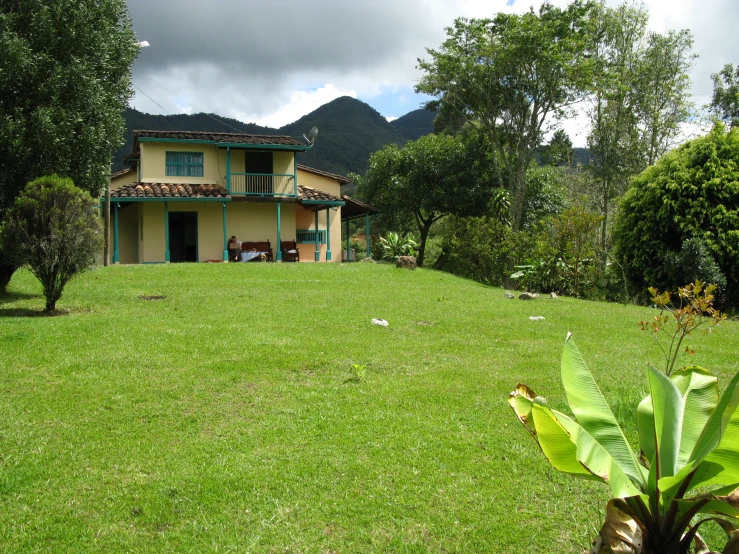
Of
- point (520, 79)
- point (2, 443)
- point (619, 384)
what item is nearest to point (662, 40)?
point (520, 79)

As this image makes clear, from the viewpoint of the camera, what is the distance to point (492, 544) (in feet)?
12.0

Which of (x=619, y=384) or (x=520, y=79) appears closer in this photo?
(x=619, y=384)

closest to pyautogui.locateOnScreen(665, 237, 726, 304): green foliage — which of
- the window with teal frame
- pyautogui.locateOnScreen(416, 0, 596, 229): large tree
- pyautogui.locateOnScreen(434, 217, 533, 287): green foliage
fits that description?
pyautogui.locateOnScreen(434, 217, 533, 287): green foliage

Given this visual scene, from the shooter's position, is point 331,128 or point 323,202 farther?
point 331,128

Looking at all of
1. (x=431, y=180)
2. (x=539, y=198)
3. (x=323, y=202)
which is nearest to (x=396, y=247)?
(x=323, y=202)

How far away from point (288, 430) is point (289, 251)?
1922 cm

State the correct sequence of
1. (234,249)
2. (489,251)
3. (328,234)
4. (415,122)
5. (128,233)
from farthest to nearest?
(415,122) → (128,233) → (328,234) → (234,249) → (489,251)

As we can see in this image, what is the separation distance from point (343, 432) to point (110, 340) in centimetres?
483

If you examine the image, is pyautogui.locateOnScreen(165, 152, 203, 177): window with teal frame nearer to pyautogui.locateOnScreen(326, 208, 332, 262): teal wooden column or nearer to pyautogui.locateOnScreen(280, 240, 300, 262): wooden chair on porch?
pyautogui.locateOnScreen(280, 240, 300, 262): wooden chair on porch

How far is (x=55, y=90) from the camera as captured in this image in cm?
1102

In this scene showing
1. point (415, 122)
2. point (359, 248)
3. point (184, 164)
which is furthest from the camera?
point (415, 122)

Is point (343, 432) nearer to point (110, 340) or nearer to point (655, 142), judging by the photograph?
point (110, 340)

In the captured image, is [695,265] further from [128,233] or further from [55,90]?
[128,233]

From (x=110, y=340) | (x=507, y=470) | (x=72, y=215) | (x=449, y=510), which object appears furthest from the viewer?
(x=72, y=215)
